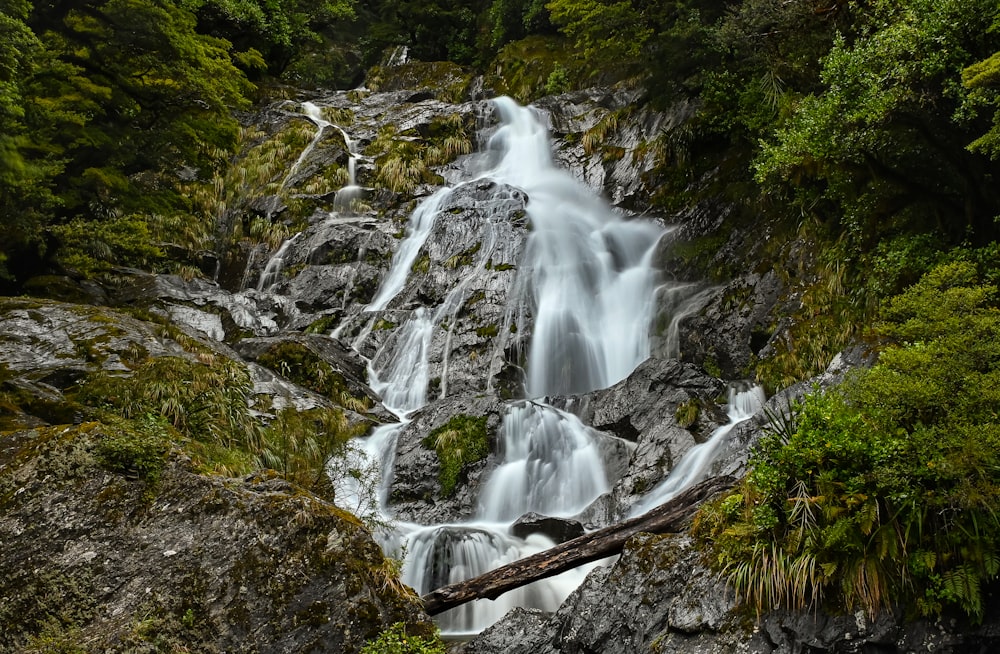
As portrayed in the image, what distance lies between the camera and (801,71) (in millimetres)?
12562

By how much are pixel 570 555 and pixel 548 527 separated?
3.05m

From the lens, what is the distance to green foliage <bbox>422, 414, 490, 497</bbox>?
10.9 m

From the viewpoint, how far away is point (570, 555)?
629 cm

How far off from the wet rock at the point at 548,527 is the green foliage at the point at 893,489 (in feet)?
13.6

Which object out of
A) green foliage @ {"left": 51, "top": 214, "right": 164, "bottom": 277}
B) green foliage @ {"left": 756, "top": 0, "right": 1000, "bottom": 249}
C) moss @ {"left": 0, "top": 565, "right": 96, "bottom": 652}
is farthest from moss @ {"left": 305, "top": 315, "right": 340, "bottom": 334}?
moss @ {"left": 0, "top": 565, "right": 96, "bottom": 652}

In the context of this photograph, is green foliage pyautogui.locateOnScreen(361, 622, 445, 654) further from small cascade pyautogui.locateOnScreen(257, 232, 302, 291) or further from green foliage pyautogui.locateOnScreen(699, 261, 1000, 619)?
small cascade pyautogui.locateOnScreen(257, 232, 302, 291)

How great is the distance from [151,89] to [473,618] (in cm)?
1062

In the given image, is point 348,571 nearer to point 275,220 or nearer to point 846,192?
point 846,192

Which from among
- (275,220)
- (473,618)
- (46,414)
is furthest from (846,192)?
(275,220)

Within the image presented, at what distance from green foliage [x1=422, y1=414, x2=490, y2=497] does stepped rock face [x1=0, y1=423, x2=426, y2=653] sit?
5.19 m

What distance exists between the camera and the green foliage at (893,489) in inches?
161

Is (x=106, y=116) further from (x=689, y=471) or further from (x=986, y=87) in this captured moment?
(x=986, y=87)

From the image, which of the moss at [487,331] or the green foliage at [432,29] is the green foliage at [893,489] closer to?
the moss at [487,331]

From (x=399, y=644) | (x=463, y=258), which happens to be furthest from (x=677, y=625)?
(x=463, y=258)
